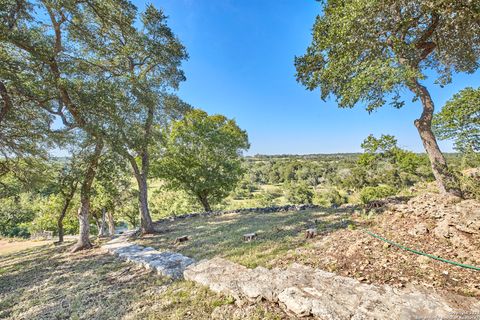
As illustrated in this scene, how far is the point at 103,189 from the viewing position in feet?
27.7

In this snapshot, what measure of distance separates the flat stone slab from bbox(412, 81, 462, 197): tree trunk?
433 cm

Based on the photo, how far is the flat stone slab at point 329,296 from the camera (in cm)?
213

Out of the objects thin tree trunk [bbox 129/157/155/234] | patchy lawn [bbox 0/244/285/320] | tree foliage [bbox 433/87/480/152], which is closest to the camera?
patchy lawn [bbox 0/244/285/320]

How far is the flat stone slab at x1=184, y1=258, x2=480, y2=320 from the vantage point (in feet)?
6.98

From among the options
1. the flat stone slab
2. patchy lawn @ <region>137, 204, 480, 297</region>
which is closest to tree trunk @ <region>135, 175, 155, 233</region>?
patchy lawn @ <region>137, 204, 480, 297</region>

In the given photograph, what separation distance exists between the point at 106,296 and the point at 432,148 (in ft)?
27.7

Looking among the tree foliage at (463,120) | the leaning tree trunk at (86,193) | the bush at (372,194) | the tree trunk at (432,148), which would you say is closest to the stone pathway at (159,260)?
the leaning tree trunk at (86,193)

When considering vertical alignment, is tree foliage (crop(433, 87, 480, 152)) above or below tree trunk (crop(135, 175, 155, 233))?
above

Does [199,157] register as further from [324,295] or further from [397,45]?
[324,295]

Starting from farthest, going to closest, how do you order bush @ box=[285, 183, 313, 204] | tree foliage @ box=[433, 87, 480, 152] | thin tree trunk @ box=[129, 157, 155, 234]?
bush @ box=[285, 183, 313, 204]
tree foliage @ box=[433, 87, 480, 152]
thin tree trunk @ box=[129, 157, 155, 234]

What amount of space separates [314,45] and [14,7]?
27.8 feet

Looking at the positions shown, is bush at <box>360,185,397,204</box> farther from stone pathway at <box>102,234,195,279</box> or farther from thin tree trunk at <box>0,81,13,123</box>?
thin tree trunk at <box>0,81,13,123</box>

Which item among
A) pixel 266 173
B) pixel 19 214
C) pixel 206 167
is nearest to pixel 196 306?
pixel 206 167

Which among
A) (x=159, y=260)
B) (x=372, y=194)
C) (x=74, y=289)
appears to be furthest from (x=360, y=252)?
(x=372, y=194)
